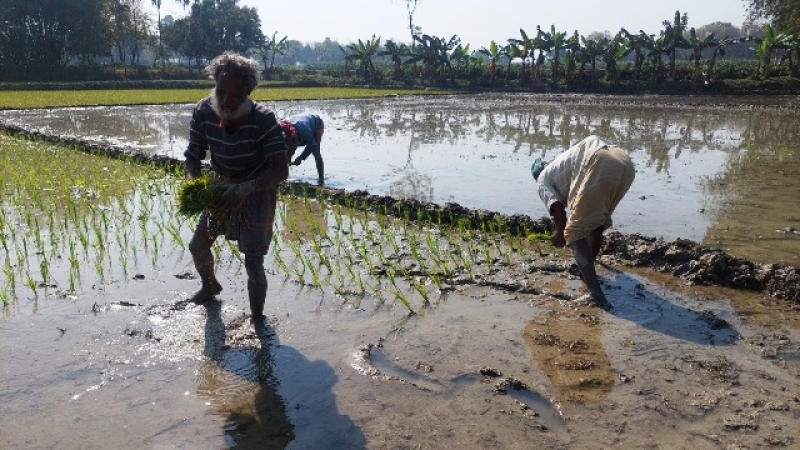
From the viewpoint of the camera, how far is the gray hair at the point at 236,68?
9.82ft

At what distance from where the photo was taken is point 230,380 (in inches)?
113

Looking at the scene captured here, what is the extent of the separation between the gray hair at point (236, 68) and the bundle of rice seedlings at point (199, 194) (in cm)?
54

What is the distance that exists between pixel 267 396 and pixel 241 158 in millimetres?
1217

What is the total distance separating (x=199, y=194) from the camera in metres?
3.25

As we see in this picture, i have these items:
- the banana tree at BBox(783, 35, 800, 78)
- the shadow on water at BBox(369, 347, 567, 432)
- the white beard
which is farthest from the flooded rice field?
the banana tree at BBox(783, 35, 800, 78)

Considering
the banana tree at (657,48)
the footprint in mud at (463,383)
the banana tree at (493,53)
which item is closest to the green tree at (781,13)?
the banana tree at (657,48)

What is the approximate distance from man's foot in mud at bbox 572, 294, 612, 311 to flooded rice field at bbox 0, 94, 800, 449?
0.06 meters

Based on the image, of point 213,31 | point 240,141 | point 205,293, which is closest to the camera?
point 240,141

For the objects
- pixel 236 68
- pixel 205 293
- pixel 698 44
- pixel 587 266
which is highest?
pixel 698 44

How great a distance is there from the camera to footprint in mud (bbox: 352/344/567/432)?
264 cm

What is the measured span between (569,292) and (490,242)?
1230mm

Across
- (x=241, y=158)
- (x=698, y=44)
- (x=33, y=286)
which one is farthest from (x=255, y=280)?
(x=698, y=44)

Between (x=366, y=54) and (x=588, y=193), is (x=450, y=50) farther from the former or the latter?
(x=588, y=193)

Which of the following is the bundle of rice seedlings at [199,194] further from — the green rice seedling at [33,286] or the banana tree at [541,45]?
the banana tree at [541,45]
